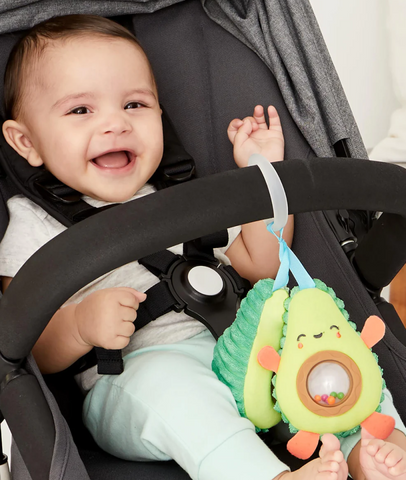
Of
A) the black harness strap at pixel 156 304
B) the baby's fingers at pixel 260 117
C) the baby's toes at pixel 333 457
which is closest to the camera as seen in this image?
the baby's toes at pixel 333 457

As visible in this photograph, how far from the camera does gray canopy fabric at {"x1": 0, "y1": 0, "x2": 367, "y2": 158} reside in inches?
43.5

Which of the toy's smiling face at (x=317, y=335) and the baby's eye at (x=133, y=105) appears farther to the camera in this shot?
the baby's eye at (x=133, y=105)

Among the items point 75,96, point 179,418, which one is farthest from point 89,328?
point 75,96

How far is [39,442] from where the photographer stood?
2.07 ft

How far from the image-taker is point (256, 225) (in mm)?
1105

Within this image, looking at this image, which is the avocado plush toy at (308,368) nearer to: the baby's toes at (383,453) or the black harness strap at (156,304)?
the baby's toes at (383,453)

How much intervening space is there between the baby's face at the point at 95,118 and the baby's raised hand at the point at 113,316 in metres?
0.27

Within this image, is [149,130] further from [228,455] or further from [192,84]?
[228,455]

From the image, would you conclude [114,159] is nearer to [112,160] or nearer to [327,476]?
[112,160]

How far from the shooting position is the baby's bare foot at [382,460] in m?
0.66

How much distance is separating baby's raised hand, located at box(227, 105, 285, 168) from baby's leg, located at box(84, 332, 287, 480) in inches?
14.8

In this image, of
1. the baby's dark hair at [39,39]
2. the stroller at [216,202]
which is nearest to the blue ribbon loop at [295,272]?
the stroller at [216,202]

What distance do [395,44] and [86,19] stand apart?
129 cm

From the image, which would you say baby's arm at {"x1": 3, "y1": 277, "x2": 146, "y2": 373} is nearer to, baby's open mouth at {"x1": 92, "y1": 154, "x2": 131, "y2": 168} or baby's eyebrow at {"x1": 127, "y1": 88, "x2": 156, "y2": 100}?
baby's open mouth at {"x1": 92, "y1": 154, "x2": 131, "y2": 168}
